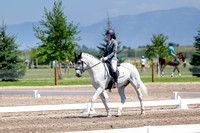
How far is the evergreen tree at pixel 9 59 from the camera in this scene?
2992 centimetres

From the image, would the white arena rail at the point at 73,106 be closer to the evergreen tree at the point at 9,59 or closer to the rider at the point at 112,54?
the rider at the point at 112,54

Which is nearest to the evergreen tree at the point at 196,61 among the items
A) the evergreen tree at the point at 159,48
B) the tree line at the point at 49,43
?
the tree line at the point at 49,43

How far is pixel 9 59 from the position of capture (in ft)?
99.3

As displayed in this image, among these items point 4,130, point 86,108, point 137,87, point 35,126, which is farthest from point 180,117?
point 4,130

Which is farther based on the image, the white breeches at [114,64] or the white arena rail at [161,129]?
the white breeches at [114,64]

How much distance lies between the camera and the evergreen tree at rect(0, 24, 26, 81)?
98.2 feet

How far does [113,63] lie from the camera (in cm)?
1186

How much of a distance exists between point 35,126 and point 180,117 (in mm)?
4244

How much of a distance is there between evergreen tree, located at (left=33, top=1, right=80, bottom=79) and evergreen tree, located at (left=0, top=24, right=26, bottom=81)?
6.22 feet

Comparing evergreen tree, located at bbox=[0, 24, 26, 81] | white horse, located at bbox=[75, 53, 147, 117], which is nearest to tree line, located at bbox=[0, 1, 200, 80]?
evergreen tree, located at bbox=[0, 24, 26, 81]

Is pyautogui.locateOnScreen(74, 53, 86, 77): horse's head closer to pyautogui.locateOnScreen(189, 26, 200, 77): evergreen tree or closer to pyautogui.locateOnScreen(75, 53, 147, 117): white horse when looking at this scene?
pyautogui.locateOnScreen(75, 53, 147, 117): white horse

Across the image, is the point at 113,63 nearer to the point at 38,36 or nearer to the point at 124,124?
the point at 124,124

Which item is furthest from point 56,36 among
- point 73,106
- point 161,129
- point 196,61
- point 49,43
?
point 161,129

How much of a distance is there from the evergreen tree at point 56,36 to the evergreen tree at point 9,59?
1.90m
